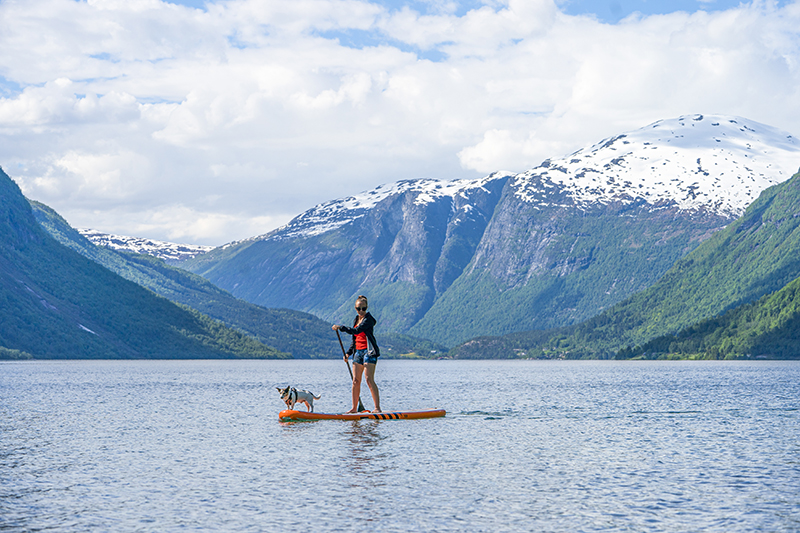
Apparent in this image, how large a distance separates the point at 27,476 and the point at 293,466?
10.5 metres

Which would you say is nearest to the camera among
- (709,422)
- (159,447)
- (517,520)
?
(517,520)

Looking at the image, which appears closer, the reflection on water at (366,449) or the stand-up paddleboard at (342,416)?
the reflection on water at (366,449)

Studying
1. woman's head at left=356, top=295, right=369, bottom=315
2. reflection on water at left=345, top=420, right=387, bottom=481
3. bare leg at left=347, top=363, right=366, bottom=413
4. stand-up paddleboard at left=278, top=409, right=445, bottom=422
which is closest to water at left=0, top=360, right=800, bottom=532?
reflection on water at left=345, top=420, right=387, bottom=481

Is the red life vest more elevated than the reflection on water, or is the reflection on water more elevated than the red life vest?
the red life vest

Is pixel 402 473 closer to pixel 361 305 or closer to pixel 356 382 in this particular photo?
pixel 361 305

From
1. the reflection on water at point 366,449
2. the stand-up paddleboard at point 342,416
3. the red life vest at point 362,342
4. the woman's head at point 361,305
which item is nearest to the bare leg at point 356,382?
the stand-up paddleboard at point 342,416

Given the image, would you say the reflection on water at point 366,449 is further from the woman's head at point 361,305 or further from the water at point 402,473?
the woman's head at point 361,305

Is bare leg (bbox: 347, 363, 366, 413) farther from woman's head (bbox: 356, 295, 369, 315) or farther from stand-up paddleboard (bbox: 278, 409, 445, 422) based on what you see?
woman's head (bbox: 356, 295, 369, 315)

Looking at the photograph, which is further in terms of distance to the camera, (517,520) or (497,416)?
(497,416)

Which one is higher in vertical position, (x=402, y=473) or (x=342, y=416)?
(x=342, y=416)

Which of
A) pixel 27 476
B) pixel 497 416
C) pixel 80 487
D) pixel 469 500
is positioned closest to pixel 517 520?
pixel 469 500

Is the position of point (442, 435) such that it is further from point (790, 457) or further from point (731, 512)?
point (731, 512)

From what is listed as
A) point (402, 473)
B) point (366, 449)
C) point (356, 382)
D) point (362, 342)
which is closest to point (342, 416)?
point (356, 382)

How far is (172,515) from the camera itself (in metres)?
26.6
